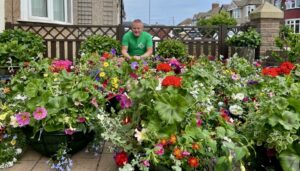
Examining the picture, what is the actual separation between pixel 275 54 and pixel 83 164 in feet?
15.7

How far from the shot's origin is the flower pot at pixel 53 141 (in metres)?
2.48

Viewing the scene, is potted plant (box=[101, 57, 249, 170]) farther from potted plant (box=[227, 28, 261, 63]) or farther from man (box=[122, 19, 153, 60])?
potted plant (box=[227, 28, 261, 63])

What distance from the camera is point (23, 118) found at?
2416mm

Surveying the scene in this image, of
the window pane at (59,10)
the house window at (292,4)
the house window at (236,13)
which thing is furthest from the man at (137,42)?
the house window at (236,13)

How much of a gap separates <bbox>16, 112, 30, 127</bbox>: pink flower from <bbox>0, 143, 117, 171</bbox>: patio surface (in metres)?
0.33

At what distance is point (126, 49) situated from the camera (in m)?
5.23

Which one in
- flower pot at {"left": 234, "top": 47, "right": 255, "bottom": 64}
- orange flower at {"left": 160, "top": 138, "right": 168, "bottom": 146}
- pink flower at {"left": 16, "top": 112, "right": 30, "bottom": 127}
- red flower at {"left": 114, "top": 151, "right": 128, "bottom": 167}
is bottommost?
red flower at {"left": 114, "top": 151, "right": 128, "bottom": 167}

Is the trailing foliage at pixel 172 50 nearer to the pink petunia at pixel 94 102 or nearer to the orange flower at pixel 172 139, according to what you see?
the pink petunia at pixel 94 102

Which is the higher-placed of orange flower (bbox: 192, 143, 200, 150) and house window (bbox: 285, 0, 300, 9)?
house window (bbox: 285, 0, 300, 9)

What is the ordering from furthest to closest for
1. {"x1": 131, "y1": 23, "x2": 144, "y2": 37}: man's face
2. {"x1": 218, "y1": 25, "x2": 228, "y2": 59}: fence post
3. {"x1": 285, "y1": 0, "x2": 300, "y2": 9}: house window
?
{"x1": 285, "y1": 0, "x2": 300, "y2": 9}: house window → {"x1": 218, "y1": 25, "x2": 228, "y2": 59}: fence post → {"x1": 131, "y1": 23, "x2": 144, "y2": 37}: man's face

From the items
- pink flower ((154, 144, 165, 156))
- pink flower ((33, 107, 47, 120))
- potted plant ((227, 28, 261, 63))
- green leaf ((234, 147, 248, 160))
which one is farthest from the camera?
potted plant ((227, 28, 261, 63))

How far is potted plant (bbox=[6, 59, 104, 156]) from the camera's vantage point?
242 centimetres

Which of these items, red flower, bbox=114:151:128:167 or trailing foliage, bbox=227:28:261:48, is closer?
red flower, bbox=114:151:128:167

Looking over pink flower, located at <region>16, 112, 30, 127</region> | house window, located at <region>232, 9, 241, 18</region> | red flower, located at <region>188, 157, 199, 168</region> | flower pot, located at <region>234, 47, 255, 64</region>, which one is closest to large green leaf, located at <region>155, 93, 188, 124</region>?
red flower, located at <region>188, 157, 199, 168</region>
